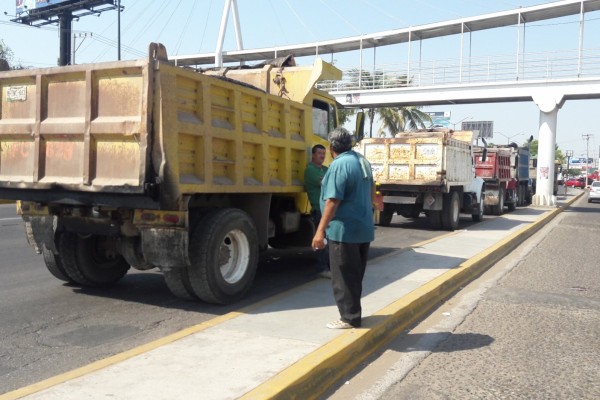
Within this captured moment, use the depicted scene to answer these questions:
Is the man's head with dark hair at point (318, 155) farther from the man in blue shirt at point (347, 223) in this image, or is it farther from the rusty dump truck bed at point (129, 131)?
the man in blue shirt at point (347, 223)

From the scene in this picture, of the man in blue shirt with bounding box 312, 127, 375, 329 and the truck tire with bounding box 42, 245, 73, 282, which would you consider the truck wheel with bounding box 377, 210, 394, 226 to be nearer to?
the truck tire with bounding box 42, 245, 73, 282

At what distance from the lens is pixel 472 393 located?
4.21 meters

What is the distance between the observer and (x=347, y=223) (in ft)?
16.4

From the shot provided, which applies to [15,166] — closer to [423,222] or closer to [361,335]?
[361,335]

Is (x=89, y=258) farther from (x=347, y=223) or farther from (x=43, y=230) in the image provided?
(x=347, y=223)

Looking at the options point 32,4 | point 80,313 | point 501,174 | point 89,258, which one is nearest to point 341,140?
point 80,313

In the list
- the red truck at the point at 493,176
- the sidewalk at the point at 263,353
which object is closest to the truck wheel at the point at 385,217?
the red truck at the point at 493,176

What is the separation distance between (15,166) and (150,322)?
2.28 meters

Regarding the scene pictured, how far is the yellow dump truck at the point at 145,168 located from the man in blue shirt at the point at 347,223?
143cm

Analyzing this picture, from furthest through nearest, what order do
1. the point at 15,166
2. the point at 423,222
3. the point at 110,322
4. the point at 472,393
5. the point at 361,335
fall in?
the point at 423,222 → the point at 15,166 → the point at 110,322 → the point at 361,335 → the point at 472,393

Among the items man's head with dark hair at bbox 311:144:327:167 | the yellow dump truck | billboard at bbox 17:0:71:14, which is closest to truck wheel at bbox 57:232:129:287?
the yellow dump truck

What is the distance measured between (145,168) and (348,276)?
6.95 ft

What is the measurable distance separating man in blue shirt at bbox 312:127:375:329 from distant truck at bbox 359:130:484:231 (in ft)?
31.2

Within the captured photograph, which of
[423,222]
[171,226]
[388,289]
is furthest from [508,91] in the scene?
[171,226]
